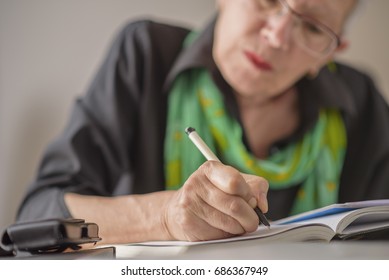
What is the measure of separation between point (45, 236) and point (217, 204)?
0.19 metres

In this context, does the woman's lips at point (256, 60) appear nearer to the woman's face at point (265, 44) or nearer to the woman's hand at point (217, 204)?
the woman's face at point (265, 44)

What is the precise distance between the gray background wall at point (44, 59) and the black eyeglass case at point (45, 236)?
0.51m

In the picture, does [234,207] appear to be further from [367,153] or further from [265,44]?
[367,153]

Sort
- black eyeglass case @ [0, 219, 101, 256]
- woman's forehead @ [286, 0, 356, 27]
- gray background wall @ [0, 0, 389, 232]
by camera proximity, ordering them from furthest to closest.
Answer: gray background wall @ [0, 0, 389, 232] → woman's forehead @ [286, 0, 356, 27] → black eyeglass case @ [0, 219, 101, 256]

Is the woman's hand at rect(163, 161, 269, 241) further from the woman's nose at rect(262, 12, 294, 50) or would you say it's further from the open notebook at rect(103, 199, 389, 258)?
the woman's nose at rect(262, 12, 294, 50)

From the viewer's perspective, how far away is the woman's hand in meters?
0.57

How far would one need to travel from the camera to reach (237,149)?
0.99 meters

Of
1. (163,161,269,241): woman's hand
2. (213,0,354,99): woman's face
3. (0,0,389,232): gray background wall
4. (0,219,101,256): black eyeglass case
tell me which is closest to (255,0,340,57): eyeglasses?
(213,0,354,99): woman's face

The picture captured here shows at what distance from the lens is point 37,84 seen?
109 centimetres

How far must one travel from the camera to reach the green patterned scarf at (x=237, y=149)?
3.22ft

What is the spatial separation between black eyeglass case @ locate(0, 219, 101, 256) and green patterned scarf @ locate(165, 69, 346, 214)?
411 millimetres

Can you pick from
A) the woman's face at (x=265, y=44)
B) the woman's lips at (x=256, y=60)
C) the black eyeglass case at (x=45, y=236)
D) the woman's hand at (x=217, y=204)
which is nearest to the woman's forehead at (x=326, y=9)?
the woman's face at (x=265, y=44)

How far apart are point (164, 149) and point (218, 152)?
0.11 m
